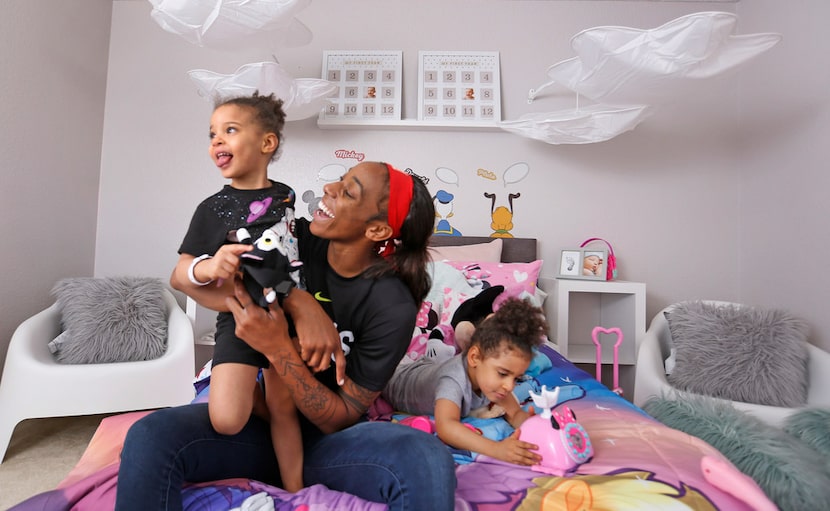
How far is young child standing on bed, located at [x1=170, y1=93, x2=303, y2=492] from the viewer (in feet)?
2.93

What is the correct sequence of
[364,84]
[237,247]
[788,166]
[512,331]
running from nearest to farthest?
[237,247] → [512,331] → [788,166] → [364,84]

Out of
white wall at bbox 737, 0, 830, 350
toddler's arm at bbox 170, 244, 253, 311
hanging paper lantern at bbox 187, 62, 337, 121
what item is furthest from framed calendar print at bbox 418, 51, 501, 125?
toddler's arm at bbox 170, 244, 253, 311

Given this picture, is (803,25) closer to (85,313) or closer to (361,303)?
(361,303)

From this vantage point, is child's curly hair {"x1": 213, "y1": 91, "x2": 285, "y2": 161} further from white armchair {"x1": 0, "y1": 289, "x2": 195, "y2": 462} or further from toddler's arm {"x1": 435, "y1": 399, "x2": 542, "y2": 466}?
white armchair {"x1": 0, "y1": 289, "x2": 195, "y2": 462}

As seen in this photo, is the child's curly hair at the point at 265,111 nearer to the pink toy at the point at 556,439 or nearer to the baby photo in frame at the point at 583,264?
the pink toy at the point at 556,439

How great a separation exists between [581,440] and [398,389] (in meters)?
0.53

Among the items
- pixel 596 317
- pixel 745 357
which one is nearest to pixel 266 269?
pixel 745 357

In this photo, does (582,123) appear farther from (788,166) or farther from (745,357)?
(745,357)

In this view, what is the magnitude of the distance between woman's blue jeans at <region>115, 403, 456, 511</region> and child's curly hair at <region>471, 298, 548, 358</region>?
41 cm

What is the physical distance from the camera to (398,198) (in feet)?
3.38

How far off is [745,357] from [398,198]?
5.12 feet

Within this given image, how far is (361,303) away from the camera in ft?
3.41

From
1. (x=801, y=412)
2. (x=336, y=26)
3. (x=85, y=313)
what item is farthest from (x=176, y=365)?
(x=801, y=412)

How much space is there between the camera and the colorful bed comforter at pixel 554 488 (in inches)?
32.5
